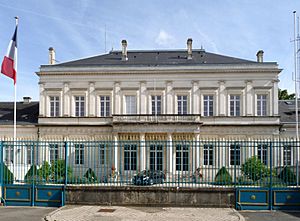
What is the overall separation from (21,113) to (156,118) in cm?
1560

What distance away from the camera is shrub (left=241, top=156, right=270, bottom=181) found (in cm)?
→ 1166

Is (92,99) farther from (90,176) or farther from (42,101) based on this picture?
(90,176)

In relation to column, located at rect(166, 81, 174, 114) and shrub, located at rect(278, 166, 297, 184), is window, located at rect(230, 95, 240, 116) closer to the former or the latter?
column, located at rect(166, 81, 174, 114)

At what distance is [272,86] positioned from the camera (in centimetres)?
2784

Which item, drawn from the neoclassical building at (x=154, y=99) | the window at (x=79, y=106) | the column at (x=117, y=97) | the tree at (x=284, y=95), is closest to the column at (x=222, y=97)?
the neoclassical building at (x=154, y=99)

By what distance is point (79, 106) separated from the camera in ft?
96.1

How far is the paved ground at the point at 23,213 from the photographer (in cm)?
993

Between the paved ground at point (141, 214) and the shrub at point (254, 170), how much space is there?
6.12 feet

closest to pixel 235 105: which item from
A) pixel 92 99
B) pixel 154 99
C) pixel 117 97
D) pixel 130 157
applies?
pixel 154 99

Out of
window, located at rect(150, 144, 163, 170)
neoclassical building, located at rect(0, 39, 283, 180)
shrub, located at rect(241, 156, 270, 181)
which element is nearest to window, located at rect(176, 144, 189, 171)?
window, located at rect(150, 144, 163, 170)

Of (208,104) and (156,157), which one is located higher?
(208,104)

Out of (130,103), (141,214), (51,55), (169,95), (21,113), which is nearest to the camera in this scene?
(141,214)

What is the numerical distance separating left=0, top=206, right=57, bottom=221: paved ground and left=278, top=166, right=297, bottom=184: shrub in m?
9.13

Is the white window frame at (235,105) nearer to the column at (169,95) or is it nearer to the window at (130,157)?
the column at (169,95)
